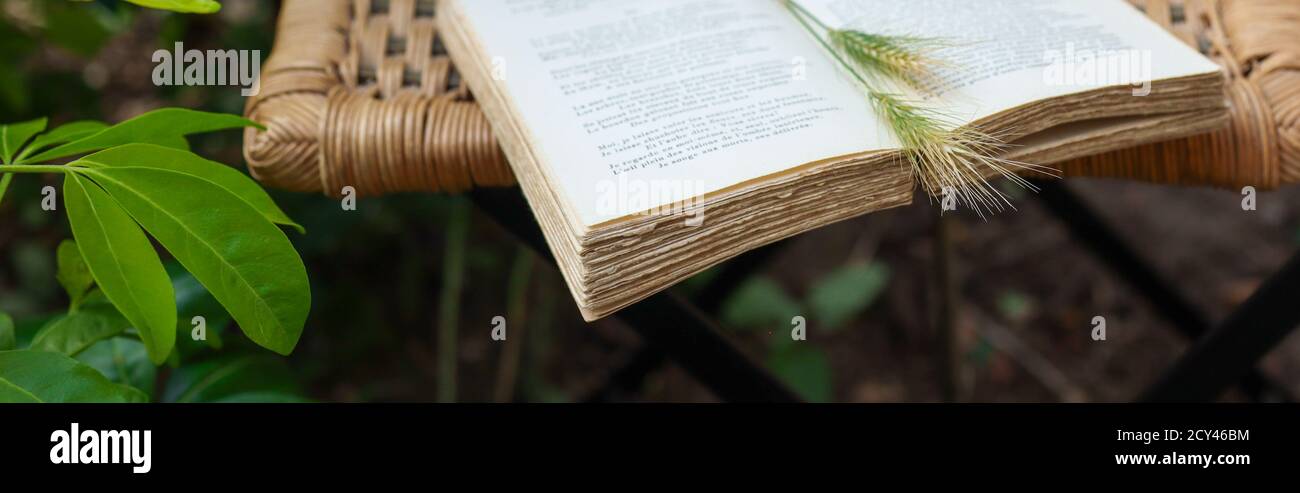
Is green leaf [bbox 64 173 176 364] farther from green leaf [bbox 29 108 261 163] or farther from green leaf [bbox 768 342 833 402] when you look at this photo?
green leaf [bbox 768 342 833 402]

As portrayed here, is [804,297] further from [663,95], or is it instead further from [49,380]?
[49,380]

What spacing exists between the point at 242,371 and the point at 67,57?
134 centimetres

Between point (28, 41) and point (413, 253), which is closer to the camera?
point (28, 41)

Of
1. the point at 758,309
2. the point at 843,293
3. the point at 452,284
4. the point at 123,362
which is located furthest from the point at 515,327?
the point at 123,362

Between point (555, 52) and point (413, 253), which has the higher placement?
point (555, 52)

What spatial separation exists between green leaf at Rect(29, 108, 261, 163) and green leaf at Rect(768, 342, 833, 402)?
2.71 feet

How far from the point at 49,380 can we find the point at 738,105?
0.41 m

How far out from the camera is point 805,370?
1.20 metres

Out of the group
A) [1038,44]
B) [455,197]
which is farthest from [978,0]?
[455,197]

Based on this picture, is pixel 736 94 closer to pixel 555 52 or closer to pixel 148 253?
pixel 555 52

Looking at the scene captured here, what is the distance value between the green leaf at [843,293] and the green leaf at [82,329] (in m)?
0.89

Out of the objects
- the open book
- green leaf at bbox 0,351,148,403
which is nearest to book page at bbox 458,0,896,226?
the open book

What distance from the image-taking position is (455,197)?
1.17 metres

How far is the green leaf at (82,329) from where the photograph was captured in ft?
1.88
